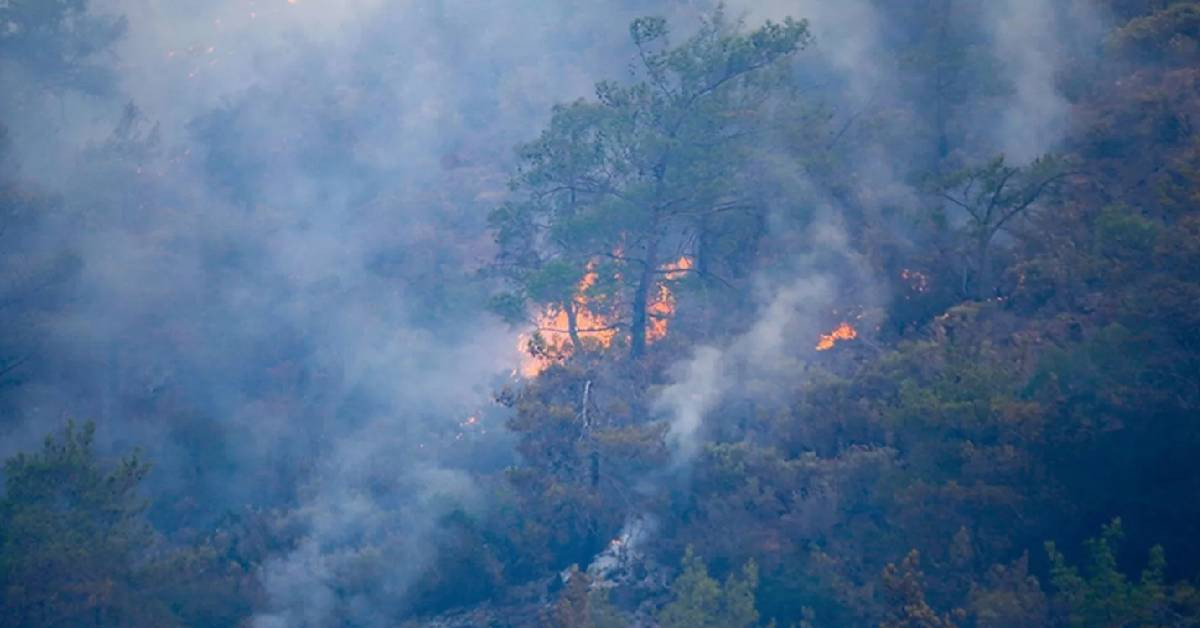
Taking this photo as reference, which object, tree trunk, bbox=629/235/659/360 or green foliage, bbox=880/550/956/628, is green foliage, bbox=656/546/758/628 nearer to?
green foliage, bbox=880/550/956/628

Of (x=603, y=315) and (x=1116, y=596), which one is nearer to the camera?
(x=1116, y=596)

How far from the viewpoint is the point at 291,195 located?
30.4m

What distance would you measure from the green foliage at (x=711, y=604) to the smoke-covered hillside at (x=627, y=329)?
0.08 metres

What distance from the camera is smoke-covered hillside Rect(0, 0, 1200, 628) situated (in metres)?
12.6

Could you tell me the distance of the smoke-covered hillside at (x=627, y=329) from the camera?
41.3 feet

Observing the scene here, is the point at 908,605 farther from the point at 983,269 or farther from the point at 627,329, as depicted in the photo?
the point at 627,329

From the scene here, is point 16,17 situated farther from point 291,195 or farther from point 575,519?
point 575,519

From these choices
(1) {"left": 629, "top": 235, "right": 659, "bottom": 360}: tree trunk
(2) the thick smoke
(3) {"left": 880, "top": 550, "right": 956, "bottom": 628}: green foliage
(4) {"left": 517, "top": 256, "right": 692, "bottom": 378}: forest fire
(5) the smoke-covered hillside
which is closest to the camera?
(3) {"left": 880, "top": 550, "right": 956, "bottom": 628}: green foliage

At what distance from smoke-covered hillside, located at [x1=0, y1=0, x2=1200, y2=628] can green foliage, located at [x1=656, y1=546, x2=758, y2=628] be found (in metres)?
0.08

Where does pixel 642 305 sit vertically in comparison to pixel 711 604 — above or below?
above

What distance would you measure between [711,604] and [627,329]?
8.87 metres

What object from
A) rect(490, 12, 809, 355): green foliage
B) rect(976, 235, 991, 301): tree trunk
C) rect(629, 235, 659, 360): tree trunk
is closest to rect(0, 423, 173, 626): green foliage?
rect(490, 12, 809, 355): green foliage

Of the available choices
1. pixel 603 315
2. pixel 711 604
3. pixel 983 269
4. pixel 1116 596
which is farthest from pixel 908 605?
pixel 603 315

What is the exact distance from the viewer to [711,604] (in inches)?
514
